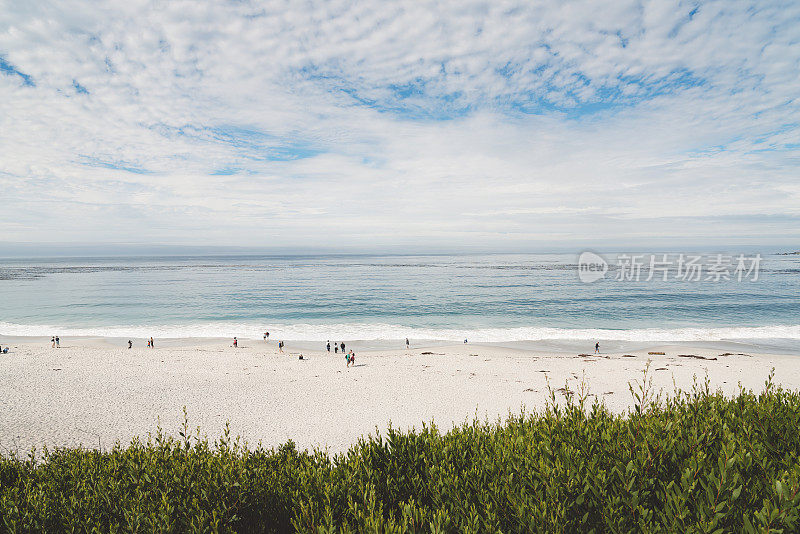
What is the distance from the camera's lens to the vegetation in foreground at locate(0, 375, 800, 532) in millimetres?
3268

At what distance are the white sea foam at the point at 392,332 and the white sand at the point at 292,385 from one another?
4895 mm

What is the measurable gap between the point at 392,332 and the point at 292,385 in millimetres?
16888

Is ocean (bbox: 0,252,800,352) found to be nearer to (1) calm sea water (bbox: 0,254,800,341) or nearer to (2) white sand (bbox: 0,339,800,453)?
(1) calm sea water (bbox: 0,254,800,341)

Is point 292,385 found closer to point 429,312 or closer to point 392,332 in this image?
point 392,332

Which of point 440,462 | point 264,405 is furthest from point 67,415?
point 440,462

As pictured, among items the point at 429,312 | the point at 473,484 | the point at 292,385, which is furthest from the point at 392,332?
the point at 473,484

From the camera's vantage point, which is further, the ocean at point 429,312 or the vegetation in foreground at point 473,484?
the ocean at point 429,312

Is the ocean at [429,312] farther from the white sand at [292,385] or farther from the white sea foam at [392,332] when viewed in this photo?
the white sand at [292,385]

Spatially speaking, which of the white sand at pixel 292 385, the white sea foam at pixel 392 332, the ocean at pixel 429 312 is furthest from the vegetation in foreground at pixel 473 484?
the ocean at pixel 429 312

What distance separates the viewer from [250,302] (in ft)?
185

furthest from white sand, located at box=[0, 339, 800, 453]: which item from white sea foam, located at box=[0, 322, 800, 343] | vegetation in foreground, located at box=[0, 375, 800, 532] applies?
vegetation in foreground, located at box=[0, 375, 800, 532]

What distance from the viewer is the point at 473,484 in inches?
158

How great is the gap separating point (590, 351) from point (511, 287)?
129ft

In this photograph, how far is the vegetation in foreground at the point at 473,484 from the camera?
3.27 meters
